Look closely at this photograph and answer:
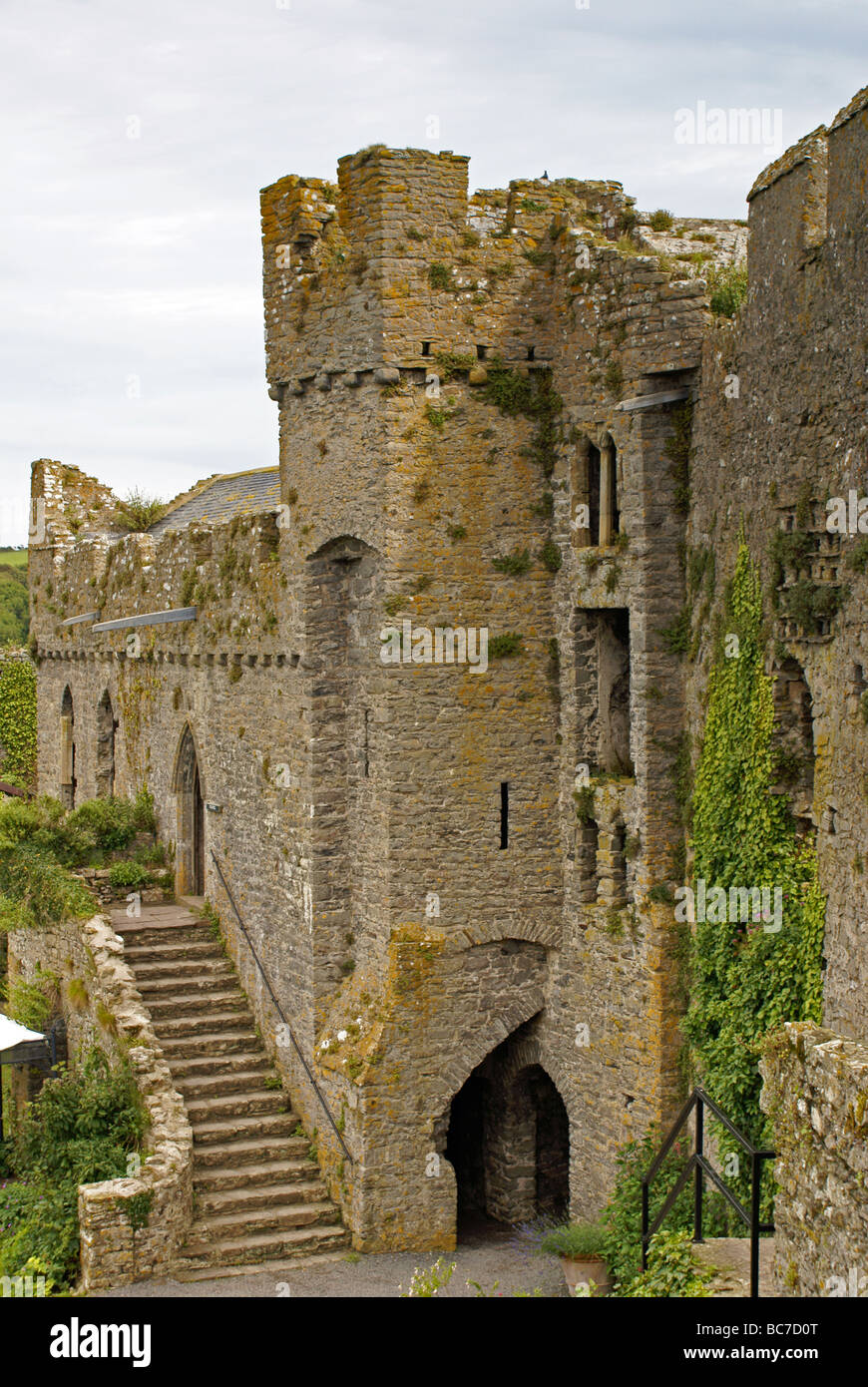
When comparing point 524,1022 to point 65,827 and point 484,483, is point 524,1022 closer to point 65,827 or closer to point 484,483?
point 484,483

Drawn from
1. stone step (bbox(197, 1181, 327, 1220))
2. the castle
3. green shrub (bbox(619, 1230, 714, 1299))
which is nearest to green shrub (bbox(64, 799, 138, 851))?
the castle

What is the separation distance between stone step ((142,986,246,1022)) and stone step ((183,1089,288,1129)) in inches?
56.1

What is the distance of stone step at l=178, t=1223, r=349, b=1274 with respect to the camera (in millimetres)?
15086

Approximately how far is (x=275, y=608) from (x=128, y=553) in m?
8.28

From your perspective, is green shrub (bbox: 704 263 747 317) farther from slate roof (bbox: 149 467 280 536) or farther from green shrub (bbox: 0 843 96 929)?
green shrub (bbox: 0 843 96 929)

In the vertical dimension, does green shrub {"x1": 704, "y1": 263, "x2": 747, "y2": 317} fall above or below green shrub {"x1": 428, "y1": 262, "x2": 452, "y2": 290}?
below

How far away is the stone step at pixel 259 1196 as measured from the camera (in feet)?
51.4

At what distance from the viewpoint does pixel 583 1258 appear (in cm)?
1379

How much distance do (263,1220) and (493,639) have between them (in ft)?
20.7

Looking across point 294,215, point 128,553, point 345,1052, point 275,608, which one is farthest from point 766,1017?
point 128,553

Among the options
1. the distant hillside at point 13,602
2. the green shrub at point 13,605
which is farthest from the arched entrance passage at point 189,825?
the green shrub at point 13,605

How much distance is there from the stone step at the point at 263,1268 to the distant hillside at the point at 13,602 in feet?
123

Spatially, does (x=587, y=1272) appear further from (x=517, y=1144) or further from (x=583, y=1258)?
(x=517, y=1144)

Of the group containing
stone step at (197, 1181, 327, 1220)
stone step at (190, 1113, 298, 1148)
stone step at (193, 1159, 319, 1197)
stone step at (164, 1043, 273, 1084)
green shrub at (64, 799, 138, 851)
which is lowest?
stone step at (197, 1181, 327, 1220)
